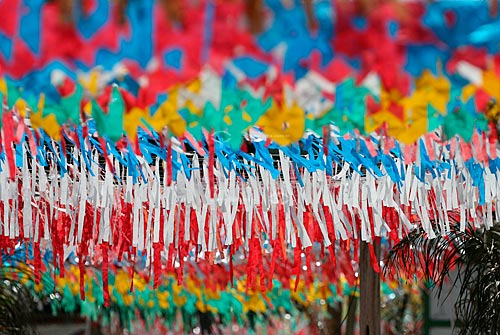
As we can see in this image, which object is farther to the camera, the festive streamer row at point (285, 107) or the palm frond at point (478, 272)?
the palm frond at point (478, 272)

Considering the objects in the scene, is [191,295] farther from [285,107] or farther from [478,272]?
[285,107]

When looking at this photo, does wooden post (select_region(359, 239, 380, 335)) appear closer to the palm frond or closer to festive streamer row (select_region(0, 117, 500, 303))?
festive streamer row (select_region(0, 117, 500, 303))

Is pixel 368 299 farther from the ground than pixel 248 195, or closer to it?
closer to it

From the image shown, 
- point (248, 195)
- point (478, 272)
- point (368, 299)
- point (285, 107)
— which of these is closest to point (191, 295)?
point (368, 299)

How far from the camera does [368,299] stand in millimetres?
6020

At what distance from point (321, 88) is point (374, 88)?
0.14m

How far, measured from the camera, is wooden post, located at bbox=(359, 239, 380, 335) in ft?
19.7

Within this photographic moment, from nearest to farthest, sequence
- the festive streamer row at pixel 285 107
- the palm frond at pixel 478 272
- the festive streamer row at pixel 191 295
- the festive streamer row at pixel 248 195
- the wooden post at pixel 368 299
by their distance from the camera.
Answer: the festive streamer row at pixel 285 107
the festive streamer row at pixel 248 195
the palm frond at pixel 478 272
the wooden post at pixel 368 299
the festive streamer row at pixel 191 295

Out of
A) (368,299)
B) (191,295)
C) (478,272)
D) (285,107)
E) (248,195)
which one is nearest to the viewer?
(285,107)

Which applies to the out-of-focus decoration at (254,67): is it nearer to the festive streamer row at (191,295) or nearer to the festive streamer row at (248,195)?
the festive streamer row at (248,195)

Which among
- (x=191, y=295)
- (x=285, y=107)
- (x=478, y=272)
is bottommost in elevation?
(x=191, y=295)

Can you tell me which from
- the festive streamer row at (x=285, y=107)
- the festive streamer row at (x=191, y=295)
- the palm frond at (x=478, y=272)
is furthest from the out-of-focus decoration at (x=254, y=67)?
the festive streamer row at (x=191, y=295)

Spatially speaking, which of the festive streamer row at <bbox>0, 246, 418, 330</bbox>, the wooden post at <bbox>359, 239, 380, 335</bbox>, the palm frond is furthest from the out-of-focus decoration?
the festive streamer row at <bbox>0, 246, 418, 330</bbox>

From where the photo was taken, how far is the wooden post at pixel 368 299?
6008 mm
